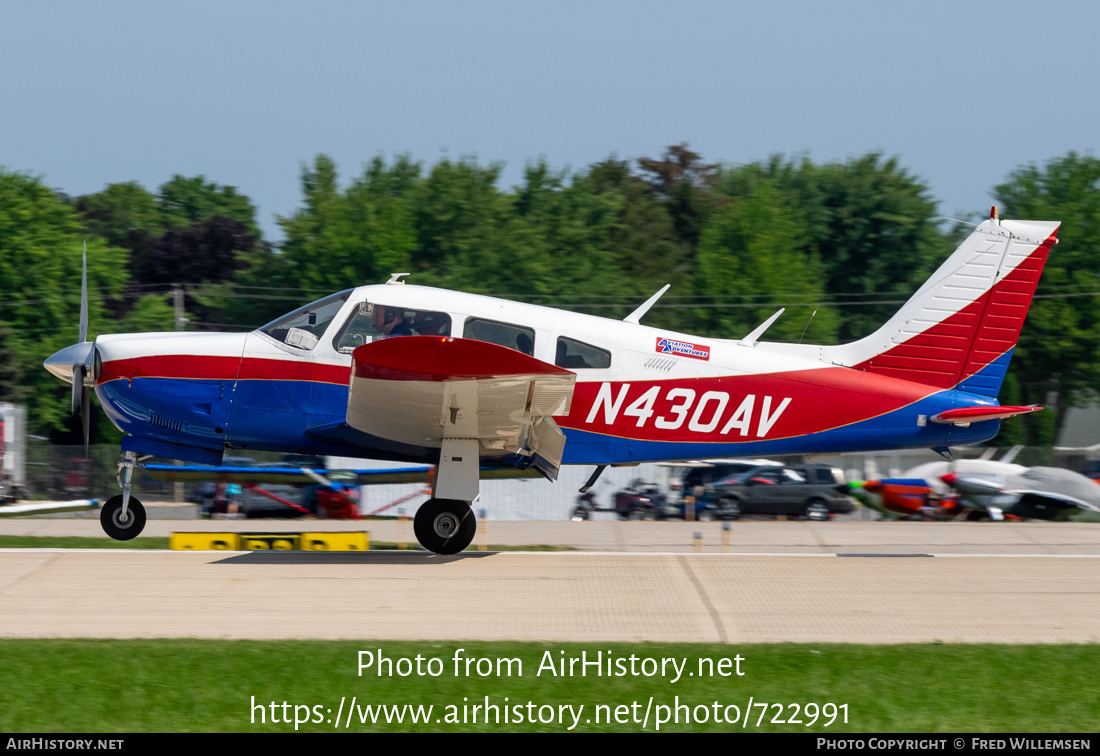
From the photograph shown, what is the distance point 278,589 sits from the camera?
9375 mm

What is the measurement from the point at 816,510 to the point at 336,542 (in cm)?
1175

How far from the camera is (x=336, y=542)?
1236cm

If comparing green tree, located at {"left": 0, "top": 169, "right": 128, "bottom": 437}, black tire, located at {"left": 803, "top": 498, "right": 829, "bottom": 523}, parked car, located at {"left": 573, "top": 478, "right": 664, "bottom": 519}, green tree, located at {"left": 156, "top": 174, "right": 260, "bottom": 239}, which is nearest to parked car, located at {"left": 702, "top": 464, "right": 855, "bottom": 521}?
black tire, located at {"left": 803, "top": 498, "right": 829, "bottom": 523}

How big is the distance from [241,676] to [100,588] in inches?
134

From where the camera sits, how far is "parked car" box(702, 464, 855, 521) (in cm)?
2123

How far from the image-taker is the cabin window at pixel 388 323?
1074 centimetres

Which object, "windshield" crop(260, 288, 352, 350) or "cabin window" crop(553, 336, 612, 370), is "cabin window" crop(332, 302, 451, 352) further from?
"cabin window" crop(553, 336, 612, 370)

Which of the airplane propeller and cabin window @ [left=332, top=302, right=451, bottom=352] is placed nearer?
cabin window @ [left=332, top=302, right=451, bottom=352]

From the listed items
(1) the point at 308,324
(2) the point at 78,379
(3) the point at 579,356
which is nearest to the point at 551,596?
(3) the point at 579,356

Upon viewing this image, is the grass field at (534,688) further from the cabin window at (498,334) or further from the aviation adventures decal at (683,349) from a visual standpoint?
the aviation adventures decal at (683,349)

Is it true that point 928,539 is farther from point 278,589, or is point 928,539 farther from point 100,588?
point 100,588

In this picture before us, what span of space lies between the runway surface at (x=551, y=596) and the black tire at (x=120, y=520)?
0.20 m

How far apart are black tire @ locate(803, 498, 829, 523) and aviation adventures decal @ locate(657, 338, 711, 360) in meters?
10.9
